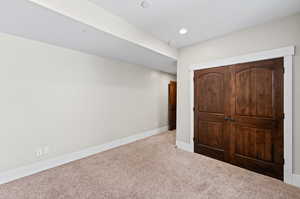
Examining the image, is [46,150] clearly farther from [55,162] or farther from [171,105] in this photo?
[171,105]

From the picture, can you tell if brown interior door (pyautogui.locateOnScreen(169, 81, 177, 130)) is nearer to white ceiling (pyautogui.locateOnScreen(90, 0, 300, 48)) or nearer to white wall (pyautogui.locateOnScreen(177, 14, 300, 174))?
white wall (pyautogui.locateOnScreen(177, 14, 300, 174))

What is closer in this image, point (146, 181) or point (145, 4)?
point (145, 4)

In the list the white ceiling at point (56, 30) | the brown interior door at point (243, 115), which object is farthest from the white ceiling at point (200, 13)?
the brown interior door at point (243, 115)

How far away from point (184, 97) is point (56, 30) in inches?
116

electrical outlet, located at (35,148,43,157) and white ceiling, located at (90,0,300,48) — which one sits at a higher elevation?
white ceiling, located at (90,0,300,48)

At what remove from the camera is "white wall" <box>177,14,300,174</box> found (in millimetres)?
2025

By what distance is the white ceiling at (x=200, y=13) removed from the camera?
73.0 inches

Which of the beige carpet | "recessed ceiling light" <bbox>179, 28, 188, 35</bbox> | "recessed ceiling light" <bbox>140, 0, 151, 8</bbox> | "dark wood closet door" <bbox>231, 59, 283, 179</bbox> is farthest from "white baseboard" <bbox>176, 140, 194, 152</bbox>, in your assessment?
"recessed ceiling light" <bbox>140, 0, 151, 8</bbox>

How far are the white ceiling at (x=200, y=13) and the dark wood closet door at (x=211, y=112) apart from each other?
0.88 metres

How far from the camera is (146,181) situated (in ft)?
6.86

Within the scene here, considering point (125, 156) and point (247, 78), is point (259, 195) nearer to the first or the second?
point (247, 78)

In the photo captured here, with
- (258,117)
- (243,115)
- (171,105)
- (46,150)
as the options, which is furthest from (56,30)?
(171,105)

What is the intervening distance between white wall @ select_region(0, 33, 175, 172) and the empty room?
2cm

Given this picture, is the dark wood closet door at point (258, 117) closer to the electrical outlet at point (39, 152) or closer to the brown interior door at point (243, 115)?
the brown interior door at point (243, 115)
